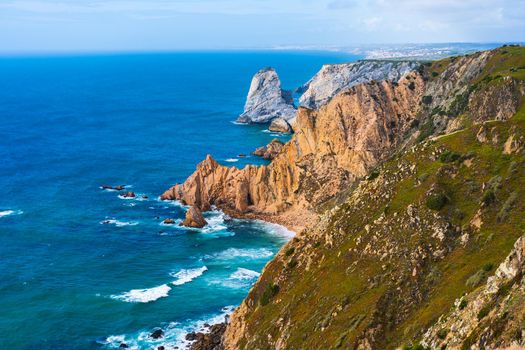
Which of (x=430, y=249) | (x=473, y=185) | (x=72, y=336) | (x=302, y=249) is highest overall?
(x=473, y=185)

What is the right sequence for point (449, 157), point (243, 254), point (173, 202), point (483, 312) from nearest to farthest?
point (483, 312) < point (449, 157) < point (243, 254) < point (173, 202)

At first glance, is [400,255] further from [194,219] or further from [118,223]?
[118,223]

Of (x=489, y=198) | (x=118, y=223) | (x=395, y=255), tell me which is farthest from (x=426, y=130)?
(x=395, y=255)

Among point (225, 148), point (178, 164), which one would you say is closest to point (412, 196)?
point (178, 164)

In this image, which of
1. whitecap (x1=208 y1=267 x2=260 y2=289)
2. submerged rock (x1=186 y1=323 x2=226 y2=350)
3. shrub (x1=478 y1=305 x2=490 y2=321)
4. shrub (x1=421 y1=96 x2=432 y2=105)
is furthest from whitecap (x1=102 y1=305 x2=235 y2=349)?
shrub (x1=421 y1=96 x2=432 y2=105)

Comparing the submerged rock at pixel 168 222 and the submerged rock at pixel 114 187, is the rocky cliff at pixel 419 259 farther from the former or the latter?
the submerged rock at pixel 114 187

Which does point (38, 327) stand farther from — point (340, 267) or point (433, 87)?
point (433, 87)
